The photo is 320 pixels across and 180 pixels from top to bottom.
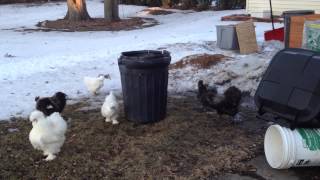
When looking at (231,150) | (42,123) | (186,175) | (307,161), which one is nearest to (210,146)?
(231,150)

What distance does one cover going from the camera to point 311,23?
8.05m

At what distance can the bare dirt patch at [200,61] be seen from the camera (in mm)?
9125

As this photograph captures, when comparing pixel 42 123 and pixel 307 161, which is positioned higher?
pixel 42 123

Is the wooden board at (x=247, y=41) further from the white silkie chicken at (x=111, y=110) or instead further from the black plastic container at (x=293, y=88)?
the black plastic container at (x=293, y=88)

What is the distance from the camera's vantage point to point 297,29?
898 centimetres

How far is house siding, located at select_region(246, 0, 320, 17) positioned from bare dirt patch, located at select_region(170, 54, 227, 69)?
28.4 ft

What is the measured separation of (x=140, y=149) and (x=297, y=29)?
483cm

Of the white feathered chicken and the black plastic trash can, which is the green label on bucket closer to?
the black plastic trash can

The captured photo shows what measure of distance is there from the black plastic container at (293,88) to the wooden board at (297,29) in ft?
12.2

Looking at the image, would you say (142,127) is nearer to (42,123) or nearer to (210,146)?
(210,146)

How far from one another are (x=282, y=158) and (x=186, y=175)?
87 cm

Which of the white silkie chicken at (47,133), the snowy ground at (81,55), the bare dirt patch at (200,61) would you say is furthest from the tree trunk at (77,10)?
the white silkie chicken at (47,133)

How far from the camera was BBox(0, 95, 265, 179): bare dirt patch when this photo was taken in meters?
4.75

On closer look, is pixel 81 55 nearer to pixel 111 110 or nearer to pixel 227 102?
pixel 111 110
